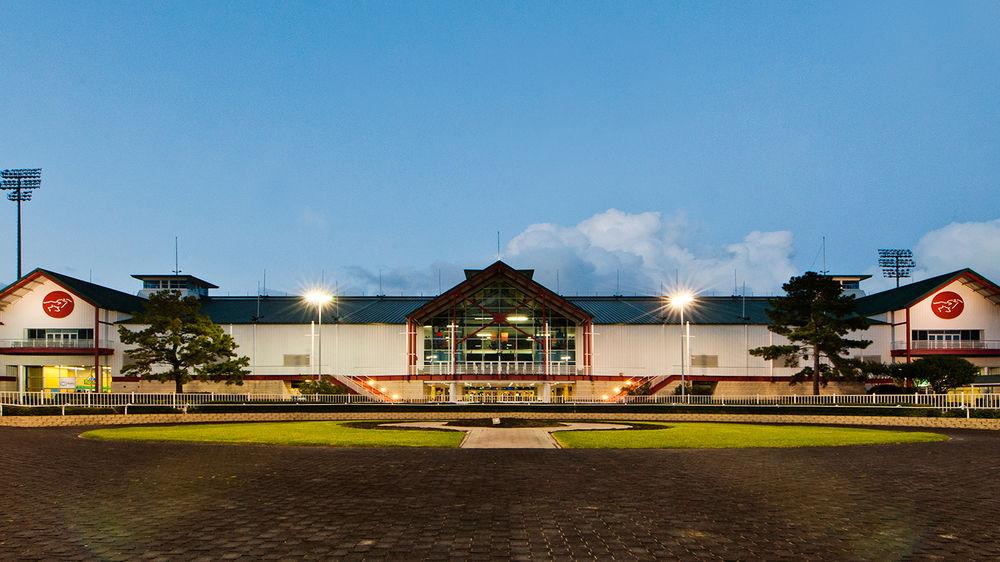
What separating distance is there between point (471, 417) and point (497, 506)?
3030 cm

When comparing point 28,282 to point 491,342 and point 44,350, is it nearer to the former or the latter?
point 44,350

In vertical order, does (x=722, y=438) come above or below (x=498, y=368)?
below

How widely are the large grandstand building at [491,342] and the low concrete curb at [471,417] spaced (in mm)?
17461

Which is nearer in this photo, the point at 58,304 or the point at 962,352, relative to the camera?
the point at 962,352

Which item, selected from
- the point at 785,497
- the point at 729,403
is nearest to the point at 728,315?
the point at 729,403

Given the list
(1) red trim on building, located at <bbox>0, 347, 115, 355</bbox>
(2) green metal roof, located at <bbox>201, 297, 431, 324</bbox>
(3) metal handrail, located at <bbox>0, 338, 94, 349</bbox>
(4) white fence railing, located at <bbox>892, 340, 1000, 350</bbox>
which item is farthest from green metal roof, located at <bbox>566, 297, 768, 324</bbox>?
(3) metal handrail, located at <bbox>0, 338, 94, 349</bbox>

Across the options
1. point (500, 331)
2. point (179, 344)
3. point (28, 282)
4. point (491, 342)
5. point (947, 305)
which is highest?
point (28, 282)

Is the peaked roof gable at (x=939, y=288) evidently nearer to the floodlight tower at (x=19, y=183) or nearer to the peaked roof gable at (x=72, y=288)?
the peaked roof gable at (x=72, y=288)

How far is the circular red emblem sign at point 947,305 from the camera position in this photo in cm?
6419

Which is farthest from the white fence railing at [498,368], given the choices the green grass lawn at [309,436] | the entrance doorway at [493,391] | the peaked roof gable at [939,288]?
the green grass lawn at [309,436]

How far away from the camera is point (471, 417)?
142 ft

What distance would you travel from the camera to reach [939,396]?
44.8 metres

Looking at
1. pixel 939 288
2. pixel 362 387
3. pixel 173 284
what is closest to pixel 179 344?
pixel 362 387

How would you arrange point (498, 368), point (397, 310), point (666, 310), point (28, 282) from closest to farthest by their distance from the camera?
1. point (498, 368)
2. point (28, 282)
3. point (666, 310)
4. point (397, 310)
